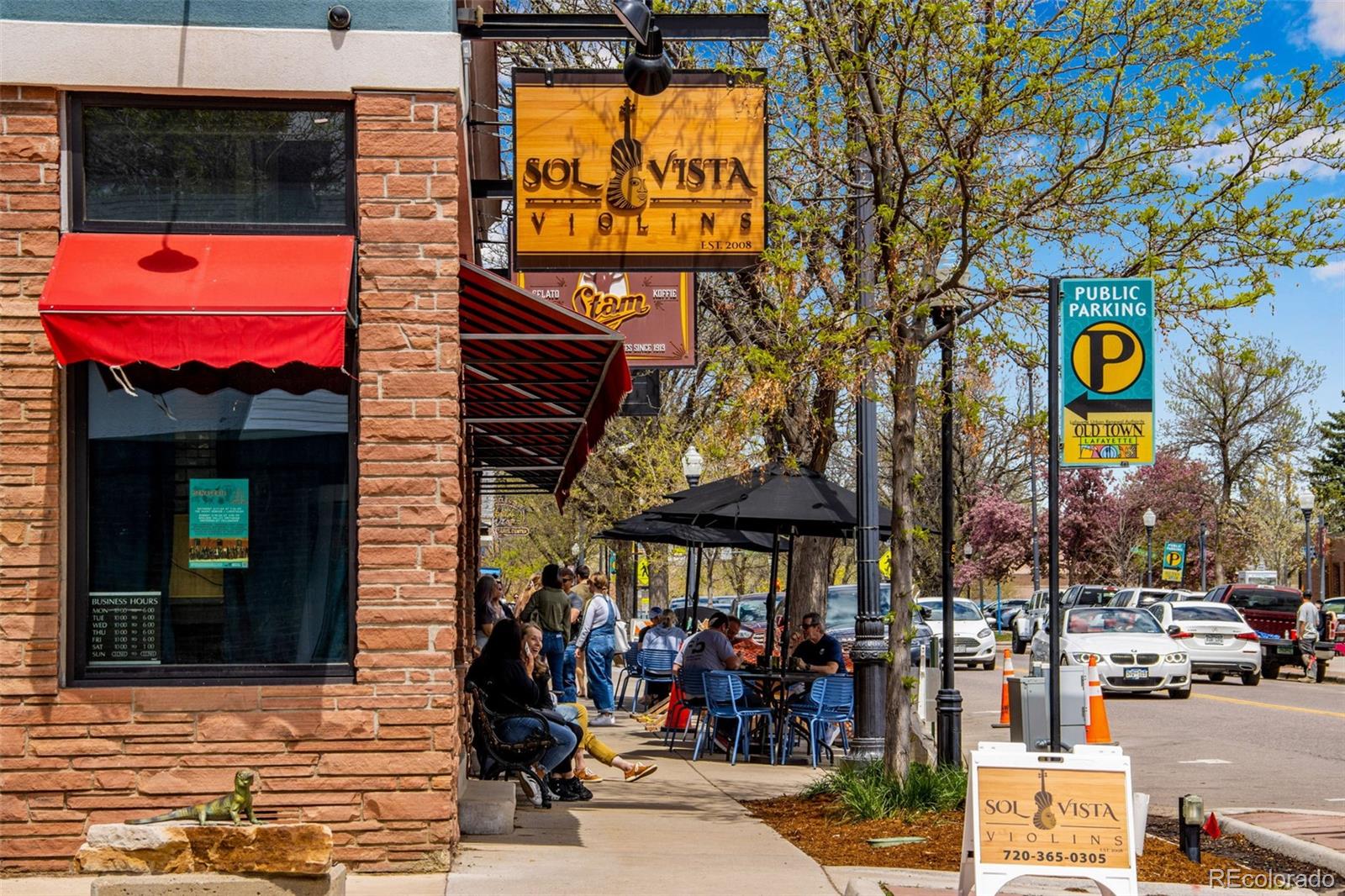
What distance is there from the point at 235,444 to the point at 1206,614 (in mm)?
25342

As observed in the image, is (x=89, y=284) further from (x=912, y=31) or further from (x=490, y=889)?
(x=912, y=31)

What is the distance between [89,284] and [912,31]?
5140 mm

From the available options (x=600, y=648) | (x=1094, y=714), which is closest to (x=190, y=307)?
(x=1094, y=714)

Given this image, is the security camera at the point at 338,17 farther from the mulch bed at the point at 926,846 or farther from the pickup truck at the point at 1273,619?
the pickup truck at the point at 1273,619

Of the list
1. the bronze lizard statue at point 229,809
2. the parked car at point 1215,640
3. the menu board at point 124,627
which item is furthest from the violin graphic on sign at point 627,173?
the parked car at point 1215,640

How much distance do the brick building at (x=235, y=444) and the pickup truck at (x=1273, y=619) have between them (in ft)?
89.0

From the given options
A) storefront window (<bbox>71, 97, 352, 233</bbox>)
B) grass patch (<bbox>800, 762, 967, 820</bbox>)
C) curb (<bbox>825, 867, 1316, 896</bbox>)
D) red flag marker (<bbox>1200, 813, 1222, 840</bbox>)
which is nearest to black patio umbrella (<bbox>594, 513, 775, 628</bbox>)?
grass patch (<bbox>800, 762, 967, 820</bbox>)

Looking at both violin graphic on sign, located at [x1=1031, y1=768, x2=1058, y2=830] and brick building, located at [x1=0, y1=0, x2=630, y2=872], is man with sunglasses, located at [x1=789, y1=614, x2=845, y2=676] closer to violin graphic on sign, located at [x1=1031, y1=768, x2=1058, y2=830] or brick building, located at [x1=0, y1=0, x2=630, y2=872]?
brick building, located at [x1=0, y1=0, x2=630, y2=872]

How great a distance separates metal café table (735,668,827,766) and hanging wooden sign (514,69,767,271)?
6403 millimetres

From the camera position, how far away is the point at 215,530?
807 centimetres

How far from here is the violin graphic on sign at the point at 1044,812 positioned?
21.8ft

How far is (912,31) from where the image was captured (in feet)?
31.5

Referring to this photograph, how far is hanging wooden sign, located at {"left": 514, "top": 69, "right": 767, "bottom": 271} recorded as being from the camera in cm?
925

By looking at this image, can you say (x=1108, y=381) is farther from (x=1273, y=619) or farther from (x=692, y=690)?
(x=1273, y=619)
